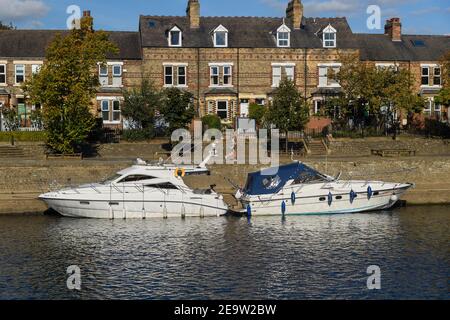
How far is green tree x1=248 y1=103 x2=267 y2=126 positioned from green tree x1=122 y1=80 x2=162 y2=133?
24.8 feet

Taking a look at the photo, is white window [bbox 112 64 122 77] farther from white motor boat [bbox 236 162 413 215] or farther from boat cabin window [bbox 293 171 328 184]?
boat cabin window [bbox 293 171 328 184]

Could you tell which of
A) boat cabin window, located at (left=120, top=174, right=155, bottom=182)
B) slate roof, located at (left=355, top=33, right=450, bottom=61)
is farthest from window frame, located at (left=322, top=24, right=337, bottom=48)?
boat cabin window, located at (left=120, top=174, right=155, bottom=182)

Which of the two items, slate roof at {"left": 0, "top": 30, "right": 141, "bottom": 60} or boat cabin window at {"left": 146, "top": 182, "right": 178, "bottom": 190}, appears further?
slate roof at {"left": 0, "top": 30, "right": 141, "bottom": 60}

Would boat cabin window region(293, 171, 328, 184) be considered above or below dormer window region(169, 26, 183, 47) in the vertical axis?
below

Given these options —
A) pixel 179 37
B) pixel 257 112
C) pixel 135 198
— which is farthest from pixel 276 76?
pixel 135 198

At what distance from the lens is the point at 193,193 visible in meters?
Answer: 37.1

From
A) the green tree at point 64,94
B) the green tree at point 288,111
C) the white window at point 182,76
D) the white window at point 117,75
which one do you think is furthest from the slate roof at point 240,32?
the green tree at point 64,94

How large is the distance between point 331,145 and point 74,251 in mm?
25952

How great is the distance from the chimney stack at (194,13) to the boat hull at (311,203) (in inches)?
1057

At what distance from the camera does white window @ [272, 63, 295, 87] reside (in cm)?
5962

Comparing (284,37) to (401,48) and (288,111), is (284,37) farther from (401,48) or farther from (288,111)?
(288,111)

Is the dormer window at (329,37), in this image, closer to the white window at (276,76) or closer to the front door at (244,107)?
the white window at (276,76)

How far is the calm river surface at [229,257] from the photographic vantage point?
23672 millimetres
